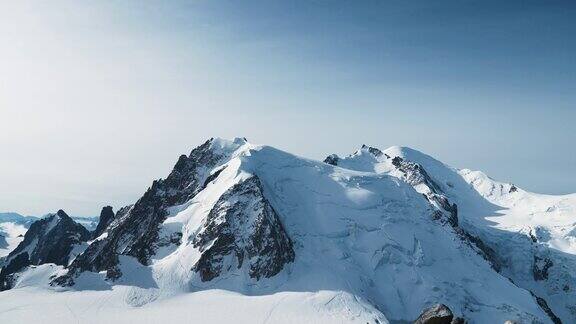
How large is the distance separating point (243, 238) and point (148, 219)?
140 ft

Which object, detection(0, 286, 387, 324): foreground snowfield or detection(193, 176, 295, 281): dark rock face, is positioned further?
detection(193, 176, 295, 281): dark rock face

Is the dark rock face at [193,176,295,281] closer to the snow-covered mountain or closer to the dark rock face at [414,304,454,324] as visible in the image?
the snow-covered mountain

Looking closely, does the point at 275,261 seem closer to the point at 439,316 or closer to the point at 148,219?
the point at 148,219

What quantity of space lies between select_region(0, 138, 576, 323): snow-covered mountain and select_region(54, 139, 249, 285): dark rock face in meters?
0.45

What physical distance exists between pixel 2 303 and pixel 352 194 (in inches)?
3632

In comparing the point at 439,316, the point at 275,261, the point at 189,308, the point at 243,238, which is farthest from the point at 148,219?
the point at 439,316

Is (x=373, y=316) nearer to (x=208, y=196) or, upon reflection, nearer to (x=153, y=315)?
(x=153, y=315)

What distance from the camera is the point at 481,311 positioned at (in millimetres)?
119438

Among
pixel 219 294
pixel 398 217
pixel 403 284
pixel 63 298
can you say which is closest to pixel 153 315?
pixel 219 294

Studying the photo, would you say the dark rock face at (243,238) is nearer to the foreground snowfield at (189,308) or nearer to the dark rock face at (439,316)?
the foreground snowfield at (189,308)

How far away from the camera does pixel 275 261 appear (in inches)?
4722

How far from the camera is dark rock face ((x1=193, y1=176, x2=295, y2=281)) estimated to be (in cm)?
11900

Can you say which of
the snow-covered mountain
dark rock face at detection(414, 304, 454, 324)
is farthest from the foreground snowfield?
dark rock face at detection(414, 304, 454, 324)

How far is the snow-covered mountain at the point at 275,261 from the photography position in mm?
107812
